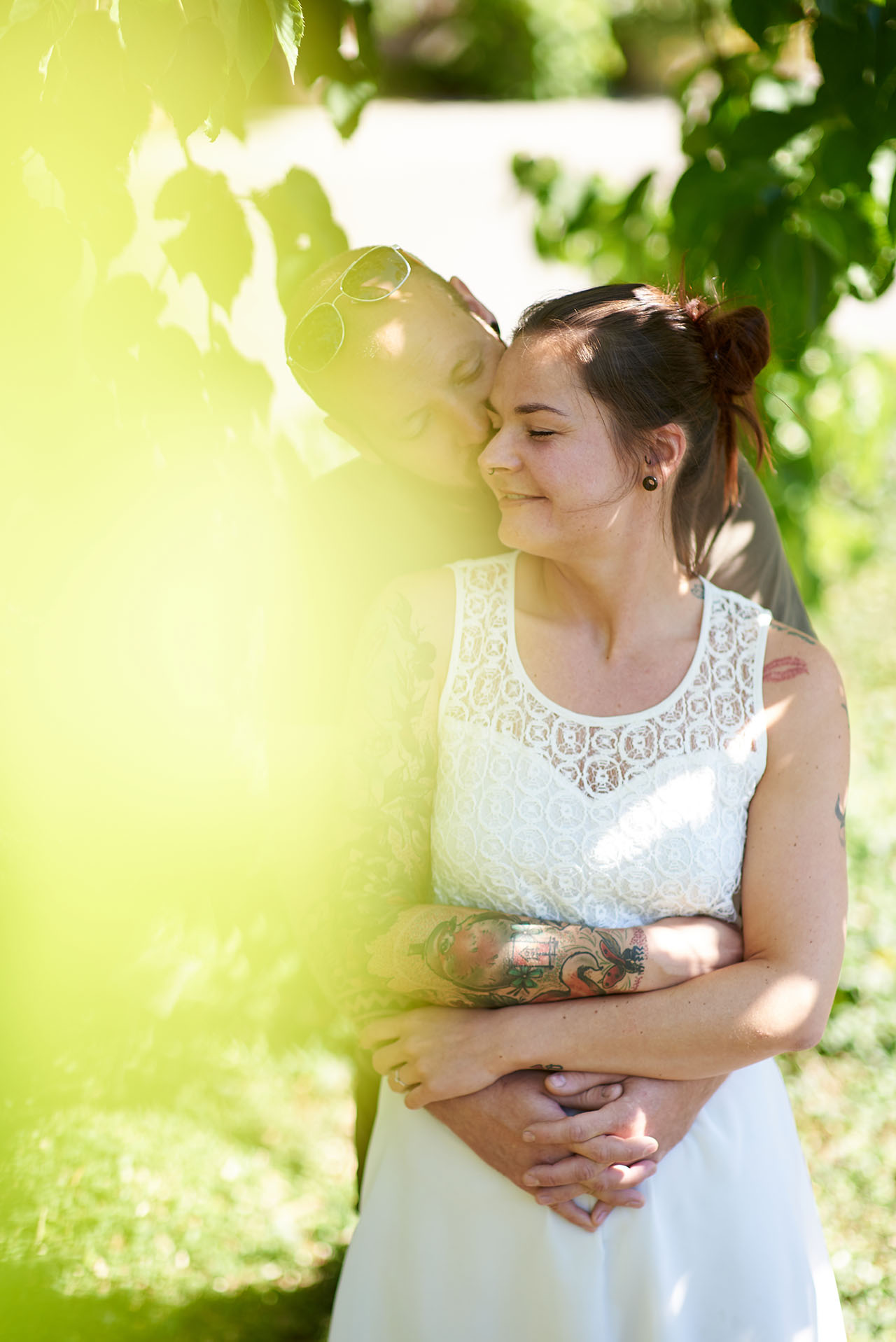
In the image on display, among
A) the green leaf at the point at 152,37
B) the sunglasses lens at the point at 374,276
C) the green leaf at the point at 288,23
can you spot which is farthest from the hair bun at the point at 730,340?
the green leaf at the point at 152,37

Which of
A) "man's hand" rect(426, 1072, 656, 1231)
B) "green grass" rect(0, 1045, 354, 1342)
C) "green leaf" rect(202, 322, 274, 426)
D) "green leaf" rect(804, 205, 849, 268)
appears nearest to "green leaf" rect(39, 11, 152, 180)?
"green leaf" rect(202, 322, 274, 426)

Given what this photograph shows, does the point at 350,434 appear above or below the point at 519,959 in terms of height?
above

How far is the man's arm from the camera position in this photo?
2146mm

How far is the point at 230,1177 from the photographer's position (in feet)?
9.78

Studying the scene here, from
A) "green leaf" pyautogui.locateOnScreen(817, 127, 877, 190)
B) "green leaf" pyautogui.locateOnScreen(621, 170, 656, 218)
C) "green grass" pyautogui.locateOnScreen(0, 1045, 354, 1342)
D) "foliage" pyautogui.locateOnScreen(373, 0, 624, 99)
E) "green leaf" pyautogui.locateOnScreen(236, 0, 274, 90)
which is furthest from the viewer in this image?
"foliage" pyautogui.locateOnScreen(373, 0, 624, 99)

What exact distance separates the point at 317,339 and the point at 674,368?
61 centimetres

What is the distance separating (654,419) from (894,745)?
150 inches

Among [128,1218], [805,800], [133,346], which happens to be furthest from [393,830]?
[128,1218]

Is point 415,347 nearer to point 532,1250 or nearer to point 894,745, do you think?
point 532,1250

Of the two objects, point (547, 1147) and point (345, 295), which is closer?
point (547, 1147)

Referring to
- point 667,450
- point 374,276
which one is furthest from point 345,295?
point 667,450

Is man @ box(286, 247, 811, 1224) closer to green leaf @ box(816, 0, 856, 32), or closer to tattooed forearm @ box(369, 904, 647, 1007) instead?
tattooed forearm @ box(369, 904, 647, 1007)

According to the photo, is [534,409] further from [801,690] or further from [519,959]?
[519,959]

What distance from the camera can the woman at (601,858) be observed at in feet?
5.47
